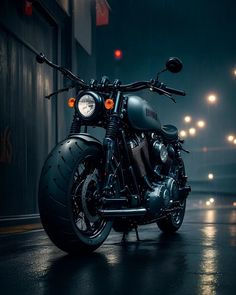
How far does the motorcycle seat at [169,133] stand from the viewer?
6649 mm

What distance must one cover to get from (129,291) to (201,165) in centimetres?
4299

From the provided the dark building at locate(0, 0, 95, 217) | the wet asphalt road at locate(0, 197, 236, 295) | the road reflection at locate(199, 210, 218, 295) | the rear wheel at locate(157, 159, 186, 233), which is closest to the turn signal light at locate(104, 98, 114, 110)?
the wet asphalt road at locate(0, 197, 236, 295)

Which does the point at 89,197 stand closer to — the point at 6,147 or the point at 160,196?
the point at 160,196

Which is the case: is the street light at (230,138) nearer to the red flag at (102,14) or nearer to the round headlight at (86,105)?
the red flag at (102,14)

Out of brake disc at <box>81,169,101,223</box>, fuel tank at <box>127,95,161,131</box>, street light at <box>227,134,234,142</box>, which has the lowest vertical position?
brake disc at <box>81,169,101,223</box>

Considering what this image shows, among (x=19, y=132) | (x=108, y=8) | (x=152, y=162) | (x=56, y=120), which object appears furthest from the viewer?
(x=108, y=8)

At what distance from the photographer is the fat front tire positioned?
4.49m

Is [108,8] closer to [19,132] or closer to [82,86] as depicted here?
[19,132]

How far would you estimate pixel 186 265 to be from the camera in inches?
168

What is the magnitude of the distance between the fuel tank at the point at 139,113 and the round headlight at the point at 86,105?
52cm

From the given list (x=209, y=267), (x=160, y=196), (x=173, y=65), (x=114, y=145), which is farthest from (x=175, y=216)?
(x=209, y=267)

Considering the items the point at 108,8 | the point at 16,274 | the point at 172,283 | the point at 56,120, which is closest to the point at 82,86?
the point at 16,274

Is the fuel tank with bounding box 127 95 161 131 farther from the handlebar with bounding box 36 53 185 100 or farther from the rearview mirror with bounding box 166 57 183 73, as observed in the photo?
the rearview mirror with bounding box 166 57 183 73

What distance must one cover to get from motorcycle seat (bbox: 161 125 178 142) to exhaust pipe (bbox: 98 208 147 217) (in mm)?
1700
